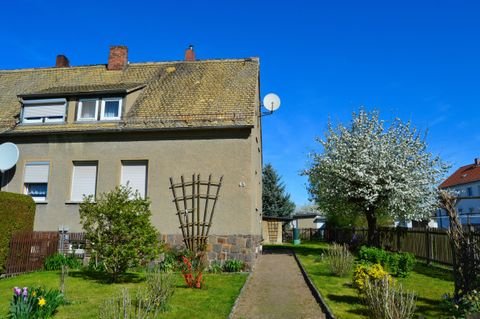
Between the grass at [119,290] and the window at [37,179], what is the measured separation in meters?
3.95

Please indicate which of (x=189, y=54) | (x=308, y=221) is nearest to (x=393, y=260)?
(x=189, y=54)

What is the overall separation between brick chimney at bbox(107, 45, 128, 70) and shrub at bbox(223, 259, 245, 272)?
1198cm

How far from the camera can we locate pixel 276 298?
981 centimetres

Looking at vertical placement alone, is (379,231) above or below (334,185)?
below

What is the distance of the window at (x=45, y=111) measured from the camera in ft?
55.7

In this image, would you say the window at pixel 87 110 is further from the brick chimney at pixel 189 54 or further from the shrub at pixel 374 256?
the shrub at pixel 374 256

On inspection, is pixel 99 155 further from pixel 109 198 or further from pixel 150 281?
pixel 150 281

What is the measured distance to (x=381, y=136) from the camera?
19.1 m

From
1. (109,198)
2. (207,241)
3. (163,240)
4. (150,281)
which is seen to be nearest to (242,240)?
(207,241)

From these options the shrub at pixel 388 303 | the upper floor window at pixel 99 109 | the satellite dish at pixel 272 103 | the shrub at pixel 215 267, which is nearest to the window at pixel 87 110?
the upper floor window at pixel 99 109

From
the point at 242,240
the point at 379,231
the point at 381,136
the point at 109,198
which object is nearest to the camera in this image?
the point at 109,198

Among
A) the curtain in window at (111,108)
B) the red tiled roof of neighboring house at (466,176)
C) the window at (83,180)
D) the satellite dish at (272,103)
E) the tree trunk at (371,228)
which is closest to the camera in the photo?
the window at (83,180)

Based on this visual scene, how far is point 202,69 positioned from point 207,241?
9111mm

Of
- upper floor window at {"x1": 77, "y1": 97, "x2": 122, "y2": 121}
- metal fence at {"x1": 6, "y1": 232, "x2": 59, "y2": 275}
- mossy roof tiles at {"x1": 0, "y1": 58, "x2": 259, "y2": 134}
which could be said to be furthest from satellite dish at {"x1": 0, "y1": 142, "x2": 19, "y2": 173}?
metal fence at {"x1": 6, "y1": 232, "x2": 59, "y2": 275}
